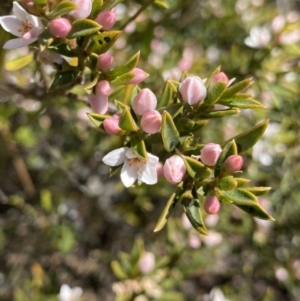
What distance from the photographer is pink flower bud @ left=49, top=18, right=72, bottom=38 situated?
89 centimetres

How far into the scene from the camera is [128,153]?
99cm

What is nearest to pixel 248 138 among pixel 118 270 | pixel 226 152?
pixel 226 152

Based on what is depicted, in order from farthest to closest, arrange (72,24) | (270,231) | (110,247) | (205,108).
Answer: (110,247)
(270,231)
(205,108)
(72,24)

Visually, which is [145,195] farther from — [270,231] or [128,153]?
[128,153]

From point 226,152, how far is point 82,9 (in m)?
0.36

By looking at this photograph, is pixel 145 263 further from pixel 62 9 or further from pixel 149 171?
pixel 62 9

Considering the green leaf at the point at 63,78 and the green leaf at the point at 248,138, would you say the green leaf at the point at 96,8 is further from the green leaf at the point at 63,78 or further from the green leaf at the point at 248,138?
the green leaf at the point at 248,138

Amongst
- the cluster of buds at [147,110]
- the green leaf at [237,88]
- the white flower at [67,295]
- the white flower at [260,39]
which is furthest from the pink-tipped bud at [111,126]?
the white flower at [67,295]

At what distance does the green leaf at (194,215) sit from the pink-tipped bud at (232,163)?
8 centimetres

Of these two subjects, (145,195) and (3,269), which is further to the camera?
(3,269)

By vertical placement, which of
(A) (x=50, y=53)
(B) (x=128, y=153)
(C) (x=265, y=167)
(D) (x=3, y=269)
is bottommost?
(D) (x=3, y=269)

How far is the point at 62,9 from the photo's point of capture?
0.86 meters

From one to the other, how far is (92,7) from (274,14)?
1.86 meters

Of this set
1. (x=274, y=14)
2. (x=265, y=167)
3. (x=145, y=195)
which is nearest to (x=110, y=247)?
(x=145, y=195)
